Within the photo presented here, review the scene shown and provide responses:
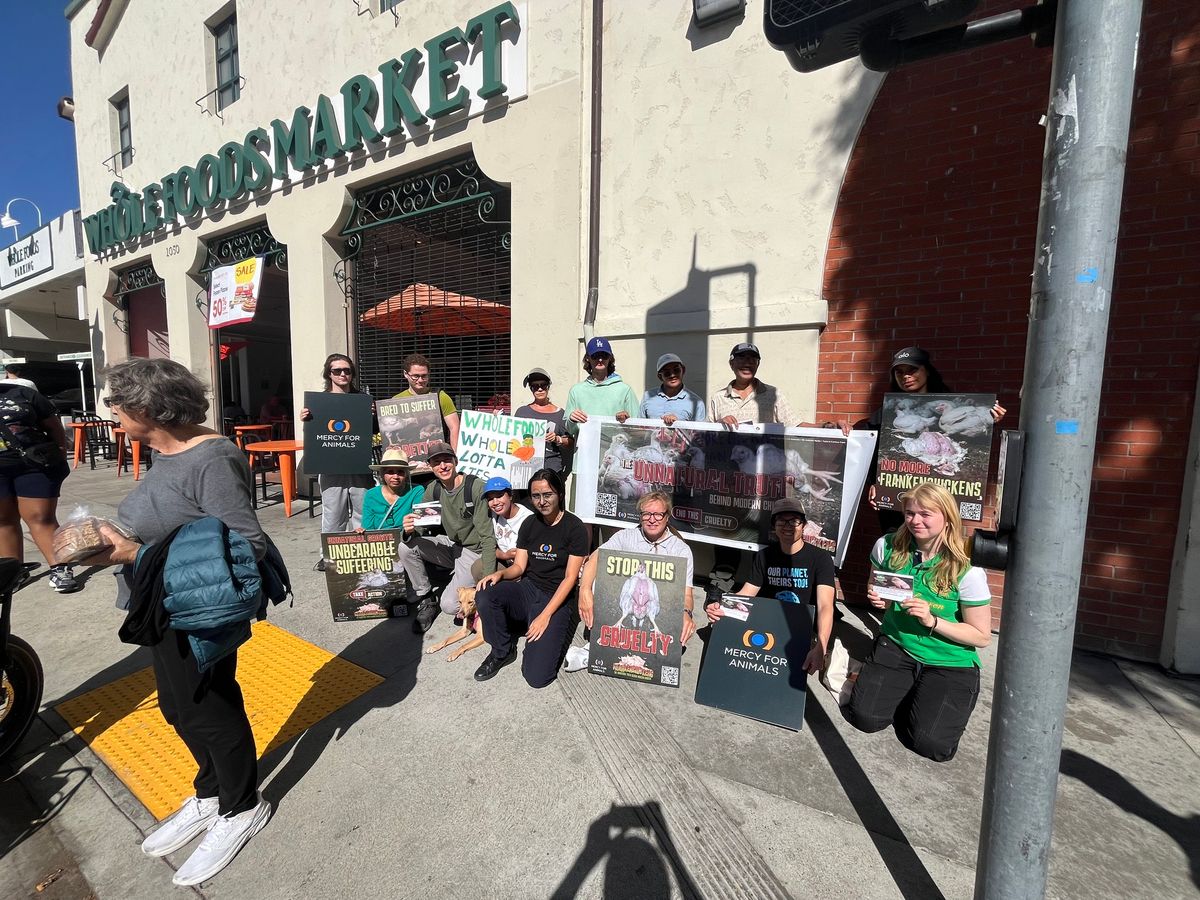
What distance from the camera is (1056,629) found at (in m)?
1.29

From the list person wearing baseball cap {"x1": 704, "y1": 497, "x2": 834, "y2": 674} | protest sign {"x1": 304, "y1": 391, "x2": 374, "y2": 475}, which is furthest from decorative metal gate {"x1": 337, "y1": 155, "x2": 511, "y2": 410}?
person wearing baseball cap {"x1": 704, "y1": 497, "x2": 834, "y2": 674}

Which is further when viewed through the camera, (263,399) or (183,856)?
(263,399)

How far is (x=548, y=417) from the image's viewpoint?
495cm

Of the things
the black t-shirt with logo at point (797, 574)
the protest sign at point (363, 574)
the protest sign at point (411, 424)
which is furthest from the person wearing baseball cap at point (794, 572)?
the protest sign at point (411, 424)

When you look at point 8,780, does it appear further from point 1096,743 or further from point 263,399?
point 263,399

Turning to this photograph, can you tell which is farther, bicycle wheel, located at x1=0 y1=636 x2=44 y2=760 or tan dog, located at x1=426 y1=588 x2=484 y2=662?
tan dog, located at x1=426 y1=588 x2=484 y2=662

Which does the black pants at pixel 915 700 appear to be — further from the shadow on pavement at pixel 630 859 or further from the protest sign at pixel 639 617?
the shadow on pavement at pixel 630 859

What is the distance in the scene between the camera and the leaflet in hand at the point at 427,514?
4223 mm

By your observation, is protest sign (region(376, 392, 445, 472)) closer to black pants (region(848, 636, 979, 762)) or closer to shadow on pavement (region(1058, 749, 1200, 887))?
black pants (region(848, 636, 979, 762))

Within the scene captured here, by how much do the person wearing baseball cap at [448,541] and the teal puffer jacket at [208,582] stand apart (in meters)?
2.12

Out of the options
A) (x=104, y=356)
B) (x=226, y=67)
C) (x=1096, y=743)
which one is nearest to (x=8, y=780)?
(x=1096, y=743)

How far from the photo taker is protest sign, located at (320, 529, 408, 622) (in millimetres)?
4078

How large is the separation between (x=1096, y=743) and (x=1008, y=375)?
2.31m

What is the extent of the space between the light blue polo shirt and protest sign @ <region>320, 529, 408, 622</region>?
2.28m
